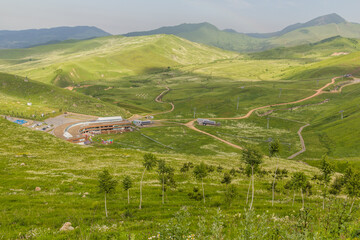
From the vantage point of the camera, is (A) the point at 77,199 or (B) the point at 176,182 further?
(B) the point at 176,182

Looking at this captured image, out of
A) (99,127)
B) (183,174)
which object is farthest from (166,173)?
(99,127)

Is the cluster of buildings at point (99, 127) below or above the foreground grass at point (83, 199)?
below

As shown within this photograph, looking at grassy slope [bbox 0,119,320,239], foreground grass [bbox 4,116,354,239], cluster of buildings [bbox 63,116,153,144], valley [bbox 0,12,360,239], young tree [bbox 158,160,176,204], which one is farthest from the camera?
cluster of buildings [bbox 63,116,153,144]

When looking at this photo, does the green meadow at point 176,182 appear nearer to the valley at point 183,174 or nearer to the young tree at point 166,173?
the valley at point 183,174

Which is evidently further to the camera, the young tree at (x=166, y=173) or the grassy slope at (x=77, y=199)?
the young tree at (x=166, y=173)

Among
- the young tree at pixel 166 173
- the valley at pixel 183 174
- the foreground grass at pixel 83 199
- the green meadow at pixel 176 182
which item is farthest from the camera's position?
the young tree at pixel 166 173

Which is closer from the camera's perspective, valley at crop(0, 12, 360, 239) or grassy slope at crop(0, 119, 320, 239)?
valley at crop(0, 12, 360, 239)

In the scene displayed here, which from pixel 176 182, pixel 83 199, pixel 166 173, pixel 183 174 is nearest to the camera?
pixel 83 199

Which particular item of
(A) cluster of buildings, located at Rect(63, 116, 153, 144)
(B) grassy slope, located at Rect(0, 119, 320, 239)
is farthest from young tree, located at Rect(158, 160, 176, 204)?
(A) cluster of buildings, located at Rect(63, 116, 153, 144)

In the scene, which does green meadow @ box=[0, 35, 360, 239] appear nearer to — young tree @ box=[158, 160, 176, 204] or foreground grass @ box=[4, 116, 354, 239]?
foreground grass @ box=[4, 116, 354, 239]

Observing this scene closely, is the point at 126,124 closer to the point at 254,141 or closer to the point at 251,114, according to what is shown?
the point at 254,141

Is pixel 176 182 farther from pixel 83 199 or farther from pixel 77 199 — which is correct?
pixel 77 199

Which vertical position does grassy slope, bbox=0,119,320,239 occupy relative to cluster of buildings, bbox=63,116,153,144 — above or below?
above

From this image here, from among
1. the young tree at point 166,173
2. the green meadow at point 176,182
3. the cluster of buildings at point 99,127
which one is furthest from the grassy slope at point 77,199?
the cluster of buildings at point 99,127
